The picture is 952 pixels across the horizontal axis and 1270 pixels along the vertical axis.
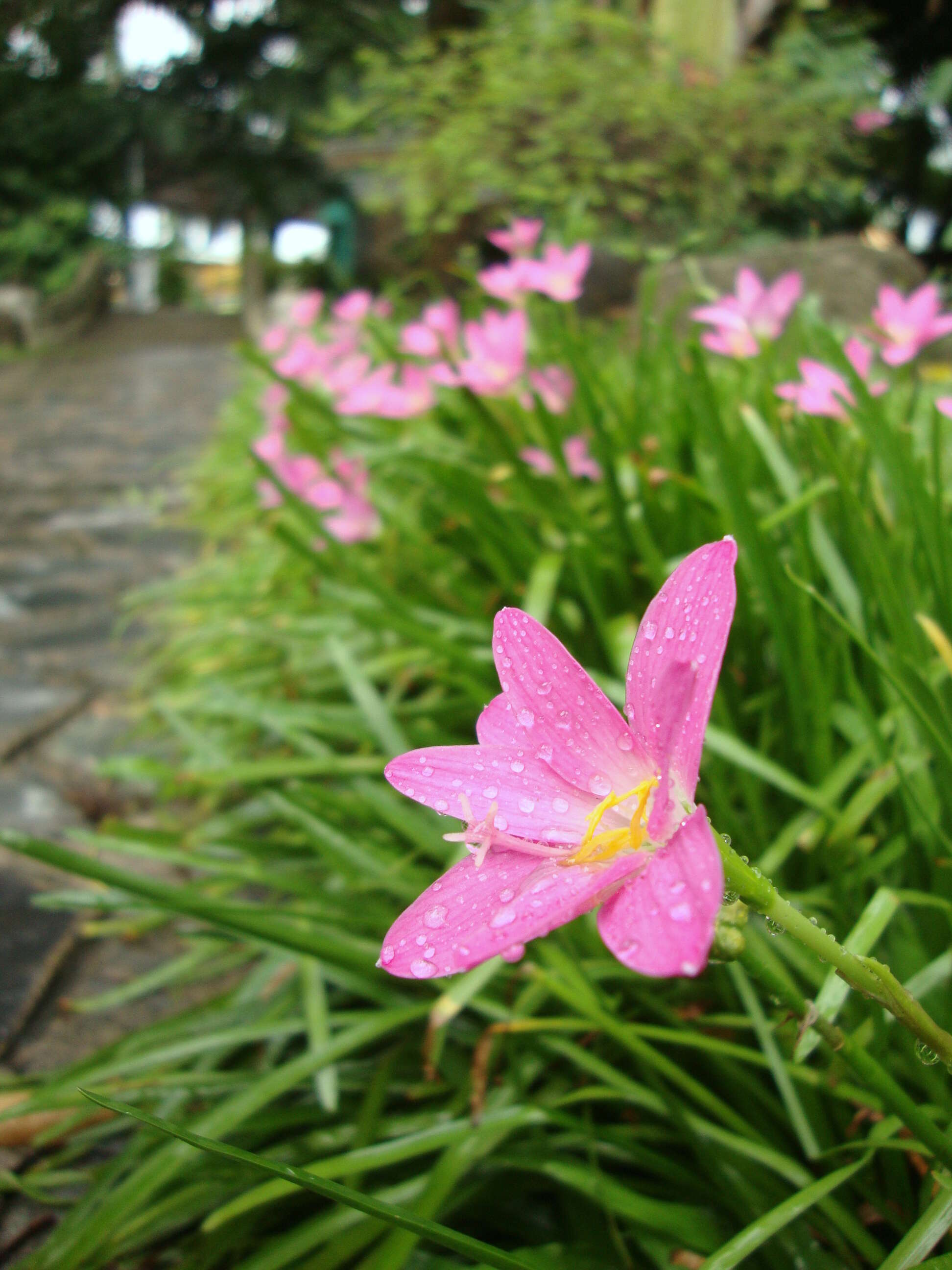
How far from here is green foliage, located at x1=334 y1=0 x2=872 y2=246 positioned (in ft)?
14.0

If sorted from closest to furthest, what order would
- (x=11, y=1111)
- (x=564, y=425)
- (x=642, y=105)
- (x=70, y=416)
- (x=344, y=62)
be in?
(x=11, y=1111), (x=564, y=425), (x=642, y=105), (x=70, y=416), (x=344, y=62)

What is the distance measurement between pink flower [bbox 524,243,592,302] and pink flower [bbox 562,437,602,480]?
217mm

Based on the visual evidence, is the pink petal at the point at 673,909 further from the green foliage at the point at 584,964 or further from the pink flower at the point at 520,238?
the pink flower at the point at 520,238

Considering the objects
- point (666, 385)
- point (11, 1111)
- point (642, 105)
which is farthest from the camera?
point (642, 105)

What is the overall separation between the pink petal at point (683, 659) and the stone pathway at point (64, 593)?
900 millimetres

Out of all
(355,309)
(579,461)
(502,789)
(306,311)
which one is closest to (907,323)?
(579,461)

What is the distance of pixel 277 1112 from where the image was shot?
794 mm

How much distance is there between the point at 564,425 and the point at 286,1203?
3.67 ft

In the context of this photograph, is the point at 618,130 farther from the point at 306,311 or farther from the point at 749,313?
the point at 749,313

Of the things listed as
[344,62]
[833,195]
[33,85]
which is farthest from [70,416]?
[33,85]

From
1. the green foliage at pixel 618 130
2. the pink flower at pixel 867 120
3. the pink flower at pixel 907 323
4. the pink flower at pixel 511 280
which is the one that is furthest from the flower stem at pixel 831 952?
the pink flower at pixel 867 120

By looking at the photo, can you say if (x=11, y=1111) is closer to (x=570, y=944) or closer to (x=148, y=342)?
(x=570, y=944)

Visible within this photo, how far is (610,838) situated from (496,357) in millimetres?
1014

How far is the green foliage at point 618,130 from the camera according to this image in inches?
168
